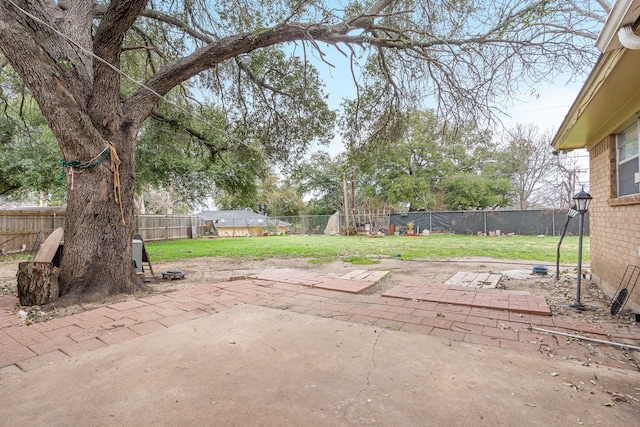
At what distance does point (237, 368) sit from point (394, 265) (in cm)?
496

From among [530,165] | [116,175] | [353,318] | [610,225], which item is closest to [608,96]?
[610,225]

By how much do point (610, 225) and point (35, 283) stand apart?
672cm

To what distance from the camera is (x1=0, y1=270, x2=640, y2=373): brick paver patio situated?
2.39m

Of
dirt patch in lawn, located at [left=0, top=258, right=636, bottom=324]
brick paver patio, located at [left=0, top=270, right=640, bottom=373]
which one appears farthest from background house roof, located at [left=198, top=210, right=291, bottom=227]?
brick paver patio, located at [left=0, top=270, right=640, bottom=373]

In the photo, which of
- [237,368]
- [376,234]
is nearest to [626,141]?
[237,368]

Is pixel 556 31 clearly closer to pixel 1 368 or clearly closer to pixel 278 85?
pixel 278 85

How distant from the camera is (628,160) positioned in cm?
363

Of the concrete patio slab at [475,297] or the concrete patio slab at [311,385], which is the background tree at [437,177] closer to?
the concrete patio slab at [475,297]

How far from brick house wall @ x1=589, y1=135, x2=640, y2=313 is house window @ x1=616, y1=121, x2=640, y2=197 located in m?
0.10

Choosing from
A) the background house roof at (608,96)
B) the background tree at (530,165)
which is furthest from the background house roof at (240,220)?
the background house roof at (608,96)

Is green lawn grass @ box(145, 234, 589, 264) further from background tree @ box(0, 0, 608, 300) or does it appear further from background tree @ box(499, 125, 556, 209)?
background tree @ box(499, 125, 556, 209)

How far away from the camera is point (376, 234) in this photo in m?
17.5

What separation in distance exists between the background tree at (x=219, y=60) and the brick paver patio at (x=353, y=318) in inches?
32.6

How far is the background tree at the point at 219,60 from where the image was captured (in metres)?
3.66
